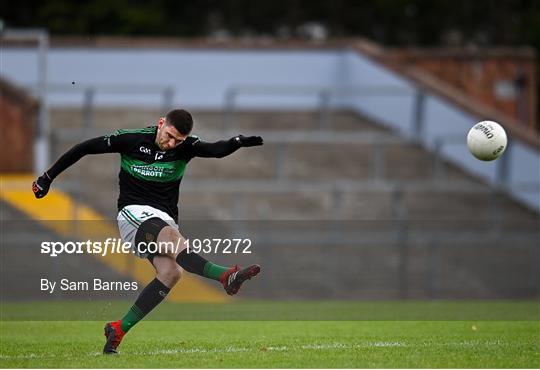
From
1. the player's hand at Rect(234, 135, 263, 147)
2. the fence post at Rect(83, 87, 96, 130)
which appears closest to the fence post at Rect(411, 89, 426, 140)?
the fence post at Rect(83, 87, 96, 130)

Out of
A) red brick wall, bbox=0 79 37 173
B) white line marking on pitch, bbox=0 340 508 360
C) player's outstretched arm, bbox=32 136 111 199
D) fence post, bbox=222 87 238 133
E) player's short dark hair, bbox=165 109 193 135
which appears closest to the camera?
white line marking on pitch, bbox=0 340 508 360

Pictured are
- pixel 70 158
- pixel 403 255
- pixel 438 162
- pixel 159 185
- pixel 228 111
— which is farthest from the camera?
pixel 228 111

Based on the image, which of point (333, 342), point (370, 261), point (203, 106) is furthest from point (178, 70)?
point (333, 342)

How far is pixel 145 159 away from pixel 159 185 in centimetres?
26

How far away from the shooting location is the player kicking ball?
1152 centimetres

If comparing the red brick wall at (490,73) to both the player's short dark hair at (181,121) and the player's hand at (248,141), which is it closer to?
the player's hand at (248,141)

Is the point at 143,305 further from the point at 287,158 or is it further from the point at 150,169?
the point at 287,158

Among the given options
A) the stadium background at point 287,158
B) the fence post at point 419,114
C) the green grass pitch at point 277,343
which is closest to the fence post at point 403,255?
the stadium background at point 287,158

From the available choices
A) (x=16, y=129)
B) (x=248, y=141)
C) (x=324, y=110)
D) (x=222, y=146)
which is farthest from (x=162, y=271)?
(x=324, y=110)

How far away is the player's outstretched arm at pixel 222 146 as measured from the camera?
38.9 feet

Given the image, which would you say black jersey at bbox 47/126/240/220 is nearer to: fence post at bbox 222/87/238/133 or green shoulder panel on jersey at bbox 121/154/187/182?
green shoulder panel on jersey at bbox 121/154/187/182

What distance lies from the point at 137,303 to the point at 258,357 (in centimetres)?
114

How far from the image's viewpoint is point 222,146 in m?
11.9

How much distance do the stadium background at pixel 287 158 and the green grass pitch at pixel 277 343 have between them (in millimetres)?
723
